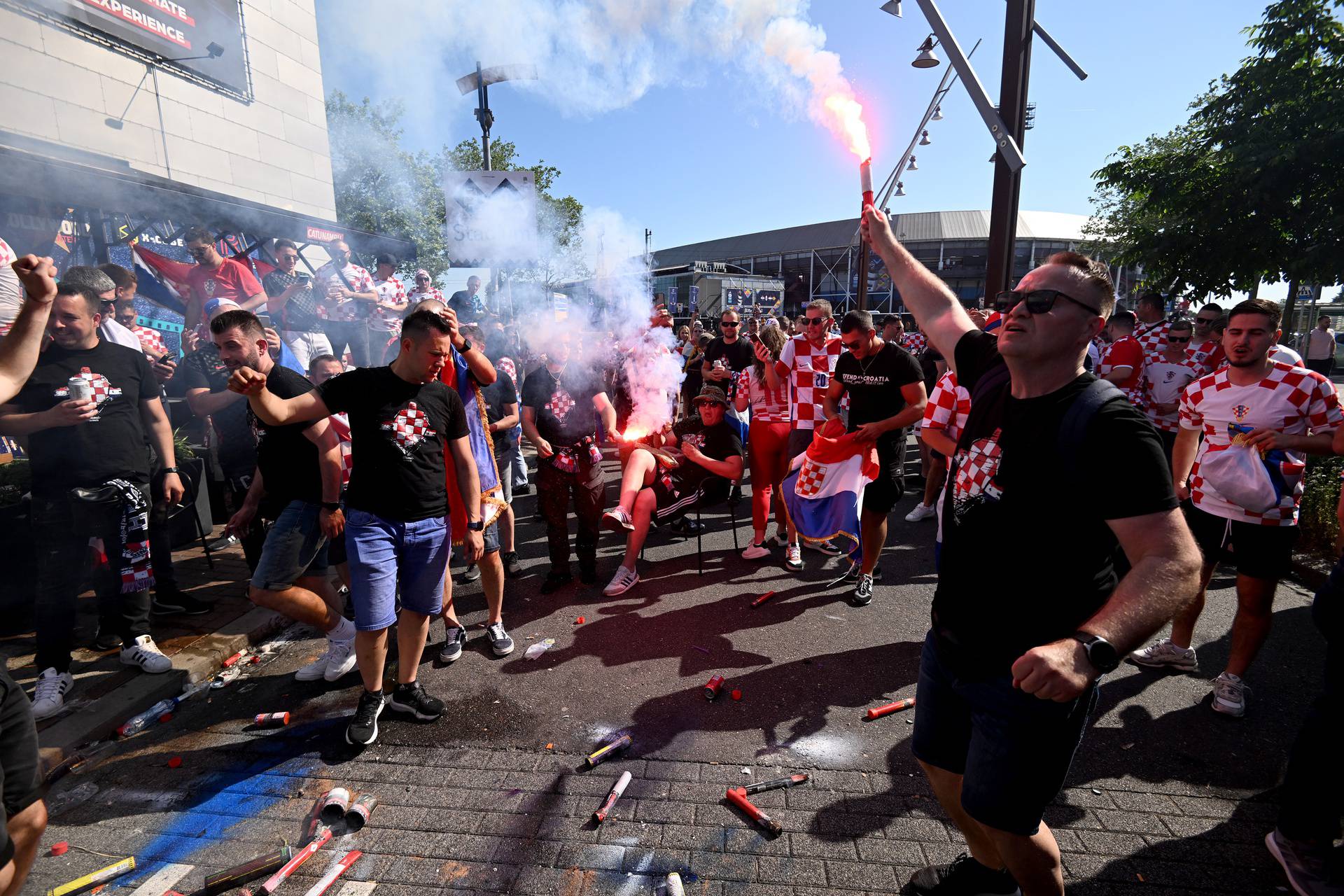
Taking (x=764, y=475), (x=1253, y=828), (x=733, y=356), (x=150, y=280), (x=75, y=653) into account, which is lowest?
(x=1253, y=828)

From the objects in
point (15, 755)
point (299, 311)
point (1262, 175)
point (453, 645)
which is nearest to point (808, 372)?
point (453, 645)

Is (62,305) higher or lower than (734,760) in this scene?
higher

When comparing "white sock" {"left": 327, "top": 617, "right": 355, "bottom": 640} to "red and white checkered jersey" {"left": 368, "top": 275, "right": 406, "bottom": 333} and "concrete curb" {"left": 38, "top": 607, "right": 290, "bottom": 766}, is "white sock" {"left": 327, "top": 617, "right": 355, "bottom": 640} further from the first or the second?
"red and white checkered jersey" {"left": 368, "top": 275, "right": 406, "bottom": 333}

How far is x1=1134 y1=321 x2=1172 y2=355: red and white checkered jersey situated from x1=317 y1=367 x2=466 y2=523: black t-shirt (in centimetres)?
698

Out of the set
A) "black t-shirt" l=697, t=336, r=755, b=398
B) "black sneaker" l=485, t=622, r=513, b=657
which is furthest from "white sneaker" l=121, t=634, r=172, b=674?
"black t-shirt" l=697, t=336, r=755, b=398

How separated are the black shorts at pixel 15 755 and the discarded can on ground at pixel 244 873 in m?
0.69

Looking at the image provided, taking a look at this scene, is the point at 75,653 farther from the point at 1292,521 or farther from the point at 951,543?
the point at 1292,521

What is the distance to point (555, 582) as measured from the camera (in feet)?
18.1

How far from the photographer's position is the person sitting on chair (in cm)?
562

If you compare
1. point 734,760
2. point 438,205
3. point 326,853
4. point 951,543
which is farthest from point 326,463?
point 438,205

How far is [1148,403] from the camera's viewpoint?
636cm

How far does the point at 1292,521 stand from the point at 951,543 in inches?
113

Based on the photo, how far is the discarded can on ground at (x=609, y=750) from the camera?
10.3 ft

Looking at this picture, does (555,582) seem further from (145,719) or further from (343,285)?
(343,285)
